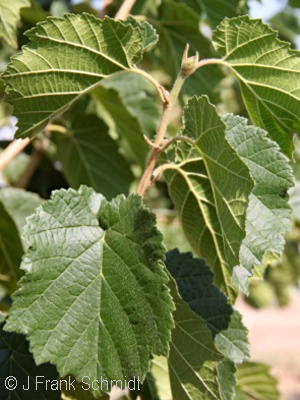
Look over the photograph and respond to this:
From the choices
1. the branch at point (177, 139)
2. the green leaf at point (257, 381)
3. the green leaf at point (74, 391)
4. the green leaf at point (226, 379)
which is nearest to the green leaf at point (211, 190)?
the branch at point (177, 139)

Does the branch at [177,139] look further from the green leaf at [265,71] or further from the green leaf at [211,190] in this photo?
the green leaf at [265,71]

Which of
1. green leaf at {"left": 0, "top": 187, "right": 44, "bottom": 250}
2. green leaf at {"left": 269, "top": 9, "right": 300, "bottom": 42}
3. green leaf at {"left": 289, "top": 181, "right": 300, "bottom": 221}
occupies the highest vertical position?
green leaf at {"left": 269, "top": 9, "right": 300, "bottom": 42}

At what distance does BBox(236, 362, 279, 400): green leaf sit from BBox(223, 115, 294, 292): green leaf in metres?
0.72

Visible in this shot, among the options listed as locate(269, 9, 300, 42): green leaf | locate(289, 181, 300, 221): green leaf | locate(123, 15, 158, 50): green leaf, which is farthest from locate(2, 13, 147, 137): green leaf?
locate(269, 9, 300, 42): green leaf

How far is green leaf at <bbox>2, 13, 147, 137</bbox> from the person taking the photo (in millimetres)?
913

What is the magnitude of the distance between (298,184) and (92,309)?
93 cm

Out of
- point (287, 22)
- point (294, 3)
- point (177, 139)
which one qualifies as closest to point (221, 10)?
point (294, 3)

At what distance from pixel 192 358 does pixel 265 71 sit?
1.43 feet

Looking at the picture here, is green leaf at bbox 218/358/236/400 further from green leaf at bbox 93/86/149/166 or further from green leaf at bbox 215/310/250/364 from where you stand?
green leaf at bbox 93/86/149/166

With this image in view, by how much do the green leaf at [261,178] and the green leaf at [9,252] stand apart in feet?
1.71

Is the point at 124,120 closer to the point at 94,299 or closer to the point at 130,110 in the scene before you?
the point at 130,110

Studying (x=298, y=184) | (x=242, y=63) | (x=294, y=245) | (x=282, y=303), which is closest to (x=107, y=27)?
(x=242, y=63)

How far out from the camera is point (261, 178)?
2.88 feet

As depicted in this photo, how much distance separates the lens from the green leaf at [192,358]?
3.05ft
